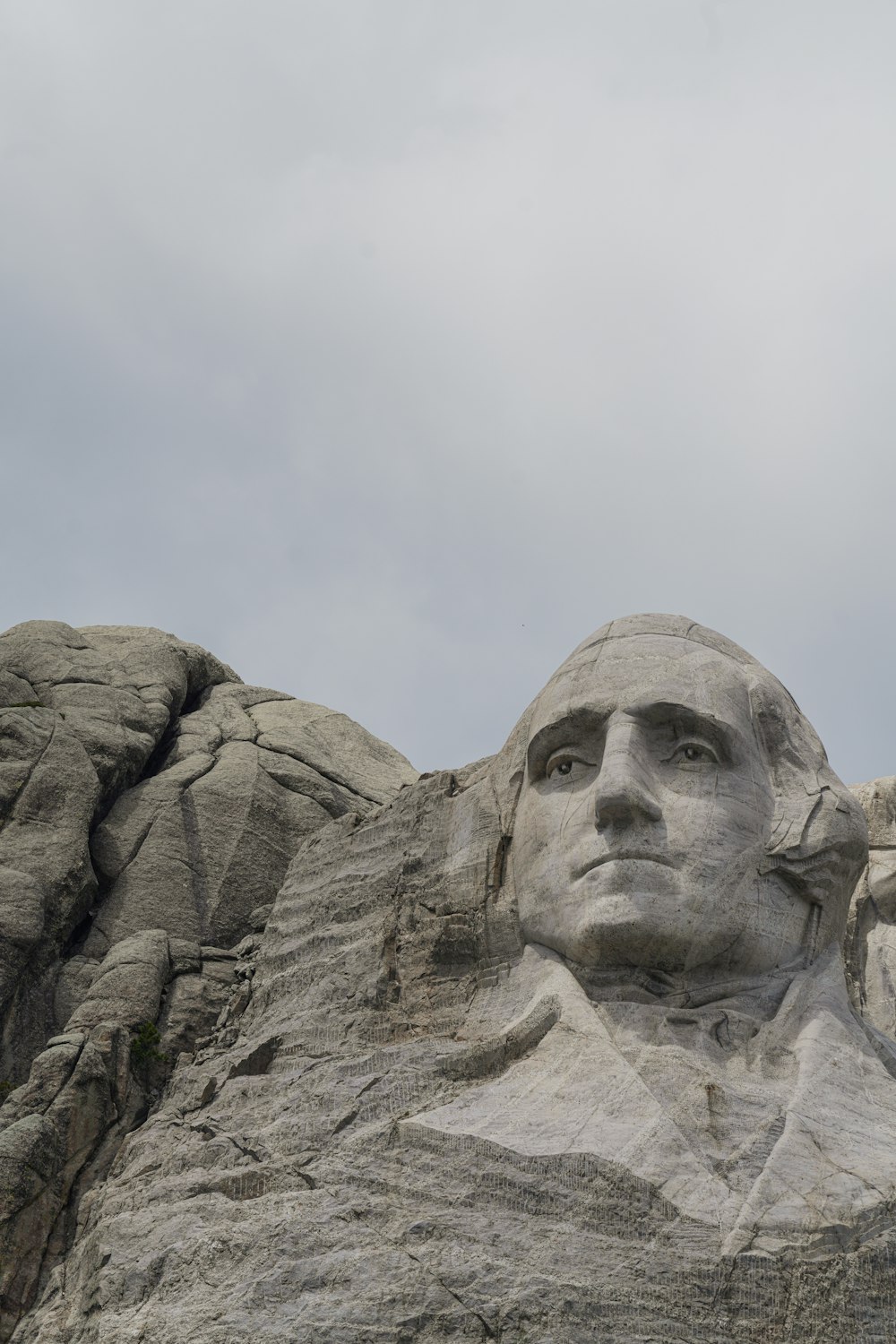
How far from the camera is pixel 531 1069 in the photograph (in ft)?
28.7

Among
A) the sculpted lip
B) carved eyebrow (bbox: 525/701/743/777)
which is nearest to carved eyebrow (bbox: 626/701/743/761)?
carved eyebrow (bbox: 525/701/743/777)

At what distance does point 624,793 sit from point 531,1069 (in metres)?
1.56

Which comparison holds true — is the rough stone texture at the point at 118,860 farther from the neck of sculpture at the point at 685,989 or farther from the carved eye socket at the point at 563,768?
the neck of sculpture at the point at 685,989

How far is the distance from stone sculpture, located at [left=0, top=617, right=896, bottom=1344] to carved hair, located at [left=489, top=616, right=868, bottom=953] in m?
0.03

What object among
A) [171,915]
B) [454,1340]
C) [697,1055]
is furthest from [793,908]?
[171,915]

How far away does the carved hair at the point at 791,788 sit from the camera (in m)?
9.70

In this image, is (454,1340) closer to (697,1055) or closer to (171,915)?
(697,1055)

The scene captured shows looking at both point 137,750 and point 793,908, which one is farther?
point 137,750

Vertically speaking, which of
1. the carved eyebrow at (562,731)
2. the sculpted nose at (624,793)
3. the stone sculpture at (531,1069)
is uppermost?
the carved eyebrow at (562,731)

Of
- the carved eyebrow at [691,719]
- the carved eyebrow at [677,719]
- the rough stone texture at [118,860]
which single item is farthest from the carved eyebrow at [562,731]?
the rough stone texture at [118,860]

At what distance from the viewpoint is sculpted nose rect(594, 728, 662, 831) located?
9414 mm

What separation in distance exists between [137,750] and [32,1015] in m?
2.86

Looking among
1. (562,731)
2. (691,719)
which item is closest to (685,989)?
(691,719)

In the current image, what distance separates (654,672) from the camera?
10156mm
